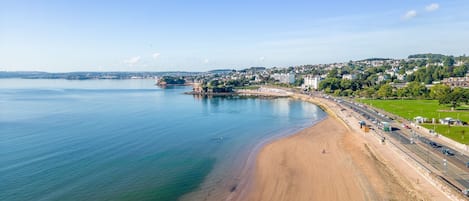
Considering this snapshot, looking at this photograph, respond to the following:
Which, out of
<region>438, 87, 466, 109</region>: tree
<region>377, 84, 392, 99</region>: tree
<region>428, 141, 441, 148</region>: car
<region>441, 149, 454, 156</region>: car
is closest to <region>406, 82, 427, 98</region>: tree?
<region>377, 84, 392, 99</region>: tree

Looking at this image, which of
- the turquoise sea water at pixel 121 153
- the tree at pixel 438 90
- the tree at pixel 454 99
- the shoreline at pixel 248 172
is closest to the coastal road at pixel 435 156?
the shoreline at pixel 248 172

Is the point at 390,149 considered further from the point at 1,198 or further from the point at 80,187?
the point at 1,198

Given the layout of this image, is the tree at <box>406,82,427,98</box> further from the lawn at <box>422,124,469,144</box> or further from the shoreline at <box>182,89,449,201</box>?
the shoreline at <box>182,89,449,201</box>

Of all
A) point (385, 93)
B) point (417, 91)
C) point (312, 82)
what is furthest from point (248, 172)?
point (312, 82)

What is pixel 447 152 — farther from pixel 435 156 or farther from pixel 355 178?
pixel 355 178

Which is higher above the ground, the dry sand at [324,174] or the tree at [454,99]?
the tree at [454,99]

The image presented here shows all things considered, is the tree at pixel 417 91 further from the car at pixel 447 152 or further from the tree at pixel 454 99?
the car at pixel 447 152

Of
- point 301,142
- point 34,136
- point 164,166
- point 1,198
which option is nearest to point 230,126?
point 301,142
